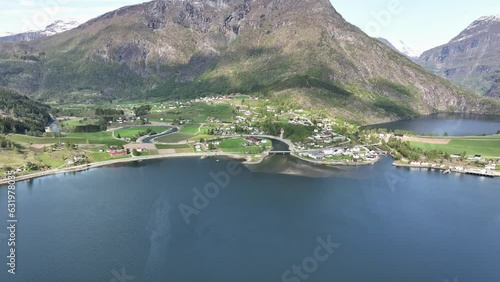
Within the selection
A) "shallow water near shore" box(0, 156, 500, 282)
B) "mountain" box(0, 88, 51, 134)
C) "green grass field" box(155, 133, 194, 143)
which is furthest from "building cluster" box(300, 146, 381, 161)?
"mountain" box(0, 88, 51, 134)

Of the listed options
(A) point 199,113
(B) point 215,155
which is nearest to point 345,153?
(B) point 215,155

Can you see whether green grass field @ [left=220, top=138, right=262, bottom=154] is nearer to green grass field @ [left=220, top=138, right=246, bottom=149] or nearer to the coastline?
green grass field @ [left=220, top=138, right=246, bottom=149]

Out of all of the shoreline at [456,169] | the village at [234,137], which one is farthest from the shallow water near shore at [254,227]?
the village at [234,137]

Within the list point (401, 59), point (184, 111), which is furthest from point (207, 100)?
point (401, 59)

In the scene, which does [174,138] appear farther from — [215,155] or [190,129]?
[215,155]

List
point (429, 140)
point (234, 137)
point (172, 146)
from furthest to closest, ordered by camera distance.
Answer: point (429, 140) → point (234, 137) → point (172, 146)
